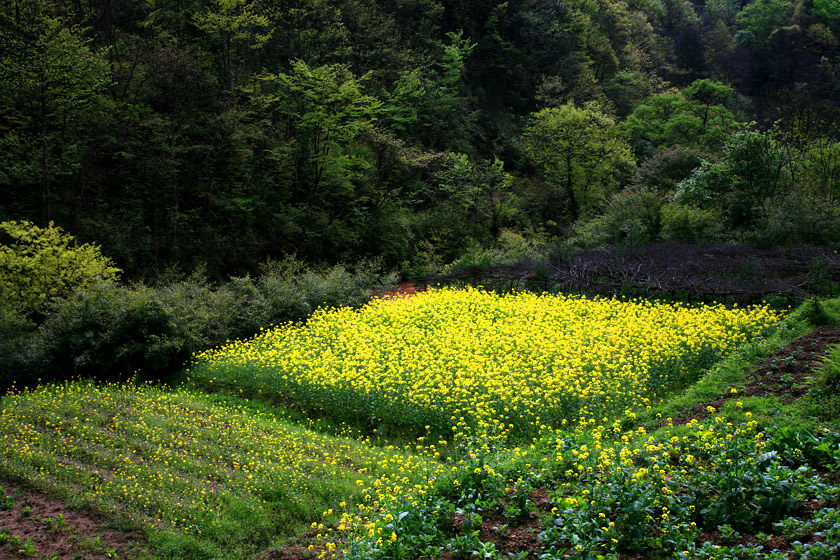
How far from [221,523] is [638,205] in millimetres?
18926

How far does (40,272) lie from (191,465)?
1017 cm

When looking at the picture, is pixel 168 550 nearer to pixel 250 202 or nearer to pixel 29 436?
pixel 29 436

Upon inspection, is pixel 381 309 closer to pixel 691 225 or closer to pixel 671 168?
pixel 691 225

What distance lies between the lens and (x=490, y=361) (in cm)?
991

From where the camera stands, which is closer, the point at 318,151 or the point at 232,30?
the point at 232,30

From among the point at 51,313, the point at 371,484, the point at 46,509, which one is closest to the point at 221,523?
the point at 371,484

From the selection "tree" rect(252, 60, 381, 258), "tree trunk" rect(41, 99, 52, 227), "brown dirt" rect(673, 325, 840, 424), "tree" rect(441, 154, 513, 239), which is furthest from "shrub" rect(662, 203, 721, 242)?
"tree trunk" rect(41, 99, 52, 227)

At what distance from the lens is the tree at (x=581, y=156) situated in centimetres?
3209

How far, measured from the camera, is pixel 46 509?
6539 millimetres

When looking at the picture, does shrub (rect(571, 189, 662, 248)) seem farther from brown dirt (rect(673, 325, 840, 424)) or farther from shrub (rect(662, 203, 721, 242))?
brown dirt (rect(673, 325, 840, 424))

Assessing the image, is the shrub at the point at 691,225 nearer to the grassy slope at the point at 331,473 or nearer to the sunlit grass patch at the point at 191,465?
the grassy slope at the point at 331,473

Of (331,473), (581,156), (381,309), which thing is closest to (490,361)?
(331,473)

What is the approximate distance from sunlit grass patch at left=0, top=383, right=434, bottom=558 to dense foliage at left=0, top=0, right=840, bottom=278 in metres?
12.9

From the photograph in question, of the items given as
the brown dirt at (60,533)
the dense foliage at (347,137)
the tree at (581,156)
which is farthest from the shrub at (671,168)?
the brown dirt at (60,533)
